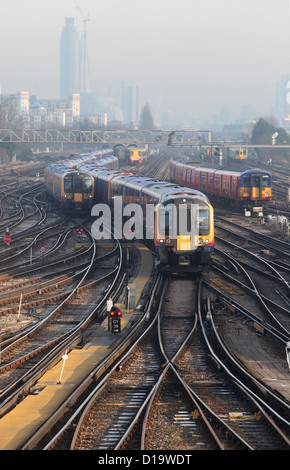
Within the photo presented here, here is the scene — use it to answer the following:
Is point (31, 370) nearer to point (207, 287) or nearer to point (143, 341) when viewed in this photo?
point (143, 341)

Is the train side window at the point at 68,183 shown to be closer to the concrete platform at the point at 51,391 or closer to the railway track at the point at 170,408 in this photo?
the concrete platform at the point at 51,391

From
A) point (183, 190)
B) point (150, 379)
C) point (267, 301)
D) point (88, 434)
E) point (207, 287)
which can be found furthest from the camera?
point (183, 190)

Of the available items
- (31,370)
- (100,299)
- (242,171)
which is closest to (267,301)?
(100,299)

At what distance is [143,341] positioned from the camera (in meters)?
17.7

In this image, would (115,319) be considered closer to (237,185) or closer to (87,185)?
(87,185)

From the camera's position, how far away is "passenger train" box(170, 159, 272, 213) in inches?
1737

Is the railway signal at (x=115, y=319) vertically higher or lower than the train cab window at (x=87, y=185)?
lower

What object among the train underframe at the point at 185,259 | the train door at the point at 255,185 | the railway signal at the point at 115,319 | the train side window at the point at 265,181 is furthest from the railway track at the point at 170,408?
the train side window at the point at 265,181

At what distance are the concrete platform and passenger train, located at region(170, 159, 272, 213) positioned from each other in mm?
25568

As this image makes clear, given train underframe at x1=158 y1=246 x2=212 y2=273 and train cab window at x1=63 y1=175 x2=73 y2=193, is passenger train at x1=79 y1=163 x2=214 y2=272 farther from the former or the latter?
train cab window at x1=63 y1=175 x2=73 y2=193

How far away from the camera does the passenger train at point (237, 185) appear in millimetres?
44125

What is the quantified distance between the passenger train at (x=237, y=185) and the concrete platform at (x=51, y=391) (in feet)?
83.9

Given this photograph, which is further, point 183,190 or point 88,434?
point 183,190
